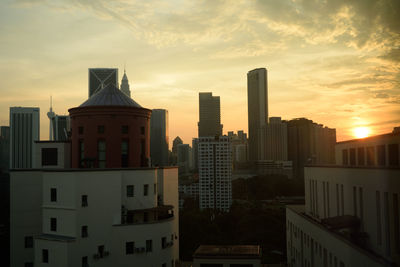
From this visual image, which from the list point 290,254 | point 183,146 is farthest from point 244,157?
point 290,254

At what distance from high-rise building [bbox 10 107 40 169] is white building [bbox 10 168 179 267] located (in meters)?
38.1

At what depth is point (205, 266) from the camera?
34188 millimetres

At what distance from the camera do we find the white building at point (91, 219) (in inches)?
971

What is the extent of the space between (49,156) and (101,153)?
6293mm

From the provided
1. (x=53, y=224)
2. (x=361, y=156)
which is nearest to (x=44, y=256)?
(x=53, y=224)

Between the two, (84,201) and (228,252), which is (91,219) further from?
(228,252)

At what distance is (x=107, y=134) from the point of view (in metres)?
31.0

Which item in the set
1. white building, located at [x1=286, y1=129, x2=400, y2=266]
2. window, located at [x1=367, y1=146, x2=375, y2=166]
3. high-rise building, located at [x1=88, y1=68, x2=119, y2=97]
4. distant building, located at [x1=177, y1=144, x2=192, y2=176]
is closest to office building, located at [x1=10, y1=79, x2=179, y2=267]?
white building, located at [x1=286, y1=129, x2=400, y2=266]

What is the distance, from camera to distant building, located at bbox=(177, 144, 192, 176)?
6576 inches

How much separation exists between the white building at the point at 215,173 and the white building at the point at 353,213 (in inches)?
3228

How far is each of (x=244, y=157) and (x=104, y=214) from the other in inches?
6847

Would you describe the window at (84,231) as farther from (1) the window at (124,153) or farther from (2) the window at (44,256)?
(1) the window at (124,153)

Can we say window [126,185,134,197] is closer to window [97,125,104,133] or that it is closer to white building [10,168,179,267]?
white building [10,168,179,267]

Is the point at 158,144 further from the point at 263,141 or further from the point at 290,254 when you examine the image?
the point at 263,141
